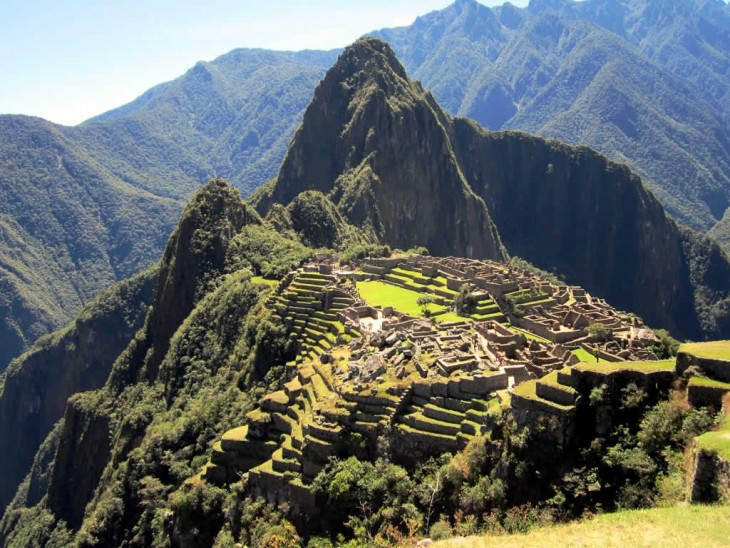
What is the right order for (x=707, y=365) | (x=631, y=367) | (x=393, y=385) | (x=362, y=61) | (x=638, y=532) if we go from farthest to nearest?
(x=362, y=61), (x=393, y=385), (x=631, y=367), (x=707, y=365), (x=638, y=532)

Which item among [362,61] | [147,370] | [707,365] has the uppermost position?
[362,61]

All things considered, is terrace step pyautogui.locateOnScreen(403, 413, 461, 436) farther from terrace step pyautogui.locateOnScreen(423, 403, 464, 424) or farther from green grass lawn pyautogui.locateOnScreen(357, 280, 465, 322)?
green grass lawn pyautogui.locateOnScreen(357, 280, 465, 322)

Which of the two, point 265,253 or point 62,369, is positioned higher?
point 265,253

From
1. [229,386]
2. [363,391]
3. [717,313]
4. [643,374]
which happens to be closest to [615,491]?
[643,374]

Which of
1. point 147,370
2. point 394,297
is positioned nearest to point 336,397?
point 394,297

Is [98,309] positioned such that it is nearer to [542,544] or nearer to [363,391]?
[363,391]

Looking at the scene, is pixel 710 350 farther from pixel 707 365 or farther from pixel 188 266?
pixel 188 266
